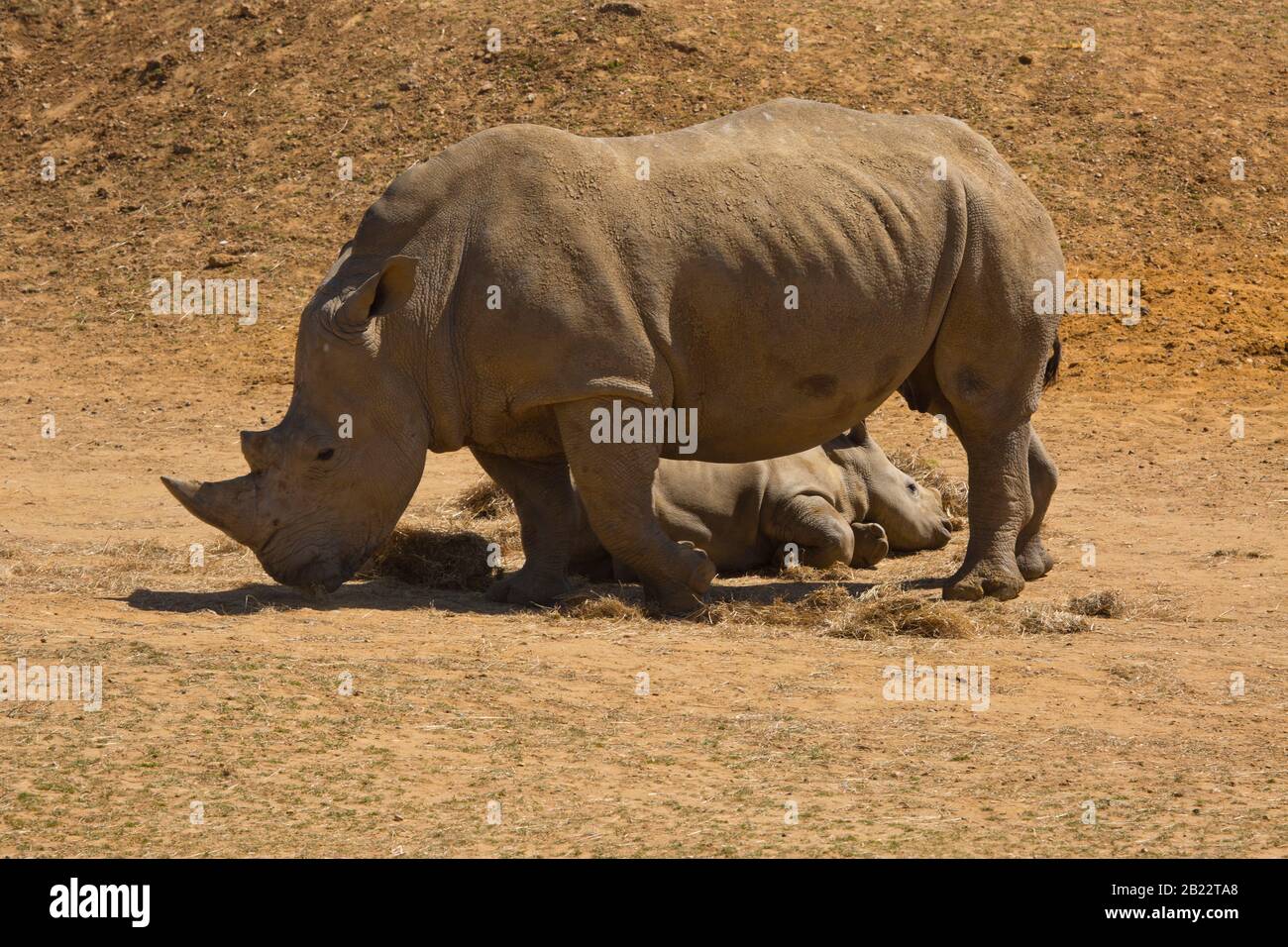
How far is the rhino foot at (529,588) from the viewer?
10.5 metres

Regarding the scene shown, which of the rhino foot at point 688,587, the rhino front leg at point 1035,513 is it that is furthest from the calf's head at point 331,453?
the rhino front leg at point 1035,513

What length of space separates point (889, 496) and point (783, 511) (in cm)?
111

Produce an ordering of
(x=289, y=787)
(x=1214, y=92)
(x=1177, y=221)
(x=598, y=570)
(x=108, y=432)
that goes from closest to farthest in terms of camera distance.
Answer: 1. (x=289, y=787)
2. (x=598, y=570)
3. (x=108, y=432)
4. (x=1177, y=221)
5. (x=1214, y=92)

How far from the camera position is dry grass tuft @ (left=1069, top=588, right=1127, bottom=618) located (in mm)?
10562

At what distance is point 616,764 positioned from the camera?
7484 mm

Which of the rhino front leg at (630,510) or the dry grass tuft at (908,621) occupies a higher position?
the rhino front leg at (630,510)

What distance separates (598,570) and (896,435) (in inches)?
267

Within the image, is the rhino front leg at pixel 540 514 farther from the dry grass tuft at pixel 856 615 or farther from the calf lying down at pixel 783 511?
the dry grass tuft at pixel 856 615

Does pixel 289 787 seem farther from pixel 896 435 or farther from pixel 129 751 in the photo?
pixel 896 435

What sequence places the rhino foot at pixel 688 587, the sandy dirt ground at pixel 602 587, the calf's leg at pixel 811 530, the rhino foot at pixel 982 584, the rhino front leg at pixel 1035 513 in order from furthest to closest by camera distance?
the rhino front leg at pixel 1035 513, the calf's leg at pixel 811 530, the rhino foot at pixel 982 584, the rhino foot at pixel 688 587, the sandy dirt ground at pixel 602 587

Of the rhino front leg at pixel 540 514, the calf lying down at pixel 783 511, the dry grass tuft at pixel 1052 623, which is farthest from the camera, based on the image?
the calf lying down at pixel 783 511

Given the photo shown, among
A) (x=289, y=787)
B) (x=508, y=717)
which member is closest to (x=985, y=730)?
(x=508, y=717)

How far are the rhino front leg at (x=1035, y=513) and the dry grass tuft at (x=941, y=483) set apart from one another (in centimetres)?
146

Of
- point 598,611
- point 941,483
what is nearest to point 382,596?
point 598,611
